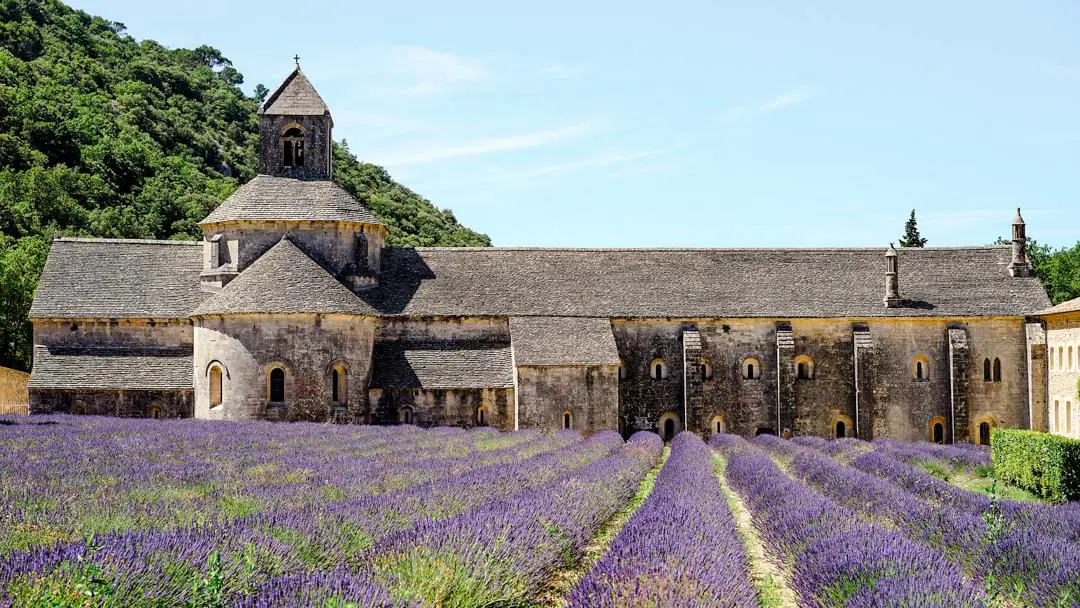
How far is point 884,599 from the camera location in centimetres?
824

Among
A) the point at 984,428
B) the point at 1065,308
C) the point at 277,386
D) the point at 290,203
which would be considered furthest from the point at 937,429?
the point at 290,203

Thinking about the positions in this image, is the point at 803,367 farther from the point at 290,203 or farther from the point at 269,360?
the point at 290,203

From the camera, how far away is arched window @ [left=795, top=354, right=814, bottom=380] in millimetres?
40469

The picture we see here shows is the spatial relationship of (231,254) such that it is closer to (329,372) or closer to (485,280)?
(329,372)

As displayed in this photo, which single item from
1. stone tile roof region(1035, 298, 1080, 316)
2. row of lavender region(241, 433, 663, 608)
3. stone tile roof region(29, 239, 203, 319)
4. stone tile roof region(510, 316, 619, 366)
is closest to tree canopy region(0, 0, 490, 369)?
stone tile roof region(29, 239, 203, 319)

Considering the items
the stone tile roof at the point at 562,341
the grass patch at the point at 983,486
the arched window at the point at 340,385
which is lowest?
the grass patch at the point at 983,486

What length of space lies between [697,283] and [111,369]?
23492 millimetres

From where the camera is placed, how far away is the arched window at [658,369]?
1578 inches

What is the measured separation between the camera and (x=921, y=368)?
40375mm

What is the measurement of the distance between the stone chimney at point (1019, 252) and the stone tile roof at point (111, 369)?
34016 mm

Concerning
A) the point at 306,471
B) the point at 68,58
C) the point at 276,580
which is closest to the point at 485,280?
the point at 306,471

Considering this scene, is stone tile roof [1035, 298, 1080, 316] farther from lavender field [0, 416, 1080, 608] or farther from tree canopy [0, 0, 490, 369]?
tree canopy [0, 0, 490, 369]

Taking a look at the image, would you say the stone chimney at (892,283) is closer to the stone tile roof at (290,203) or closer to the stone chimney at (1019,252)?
the stone chimney at (1019,252)

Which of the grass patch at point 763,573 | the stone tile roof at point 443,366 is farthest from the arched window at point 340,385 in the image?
the grass patch at point 763,573
